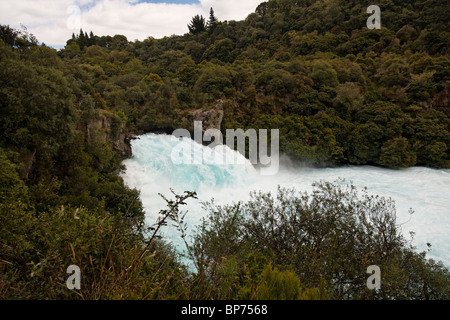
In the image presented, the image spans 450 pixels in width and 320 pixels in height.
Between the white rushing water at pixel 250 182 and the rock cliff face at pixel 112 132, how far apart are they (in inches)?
39.2

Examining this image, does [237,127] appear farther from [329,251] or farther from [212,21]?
[212,21]

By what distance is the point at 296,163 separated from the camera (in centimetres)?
2400

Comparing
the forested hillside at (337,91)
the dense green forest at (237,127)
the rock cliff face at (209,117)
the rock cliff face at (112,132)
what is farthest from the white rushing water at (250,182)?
the rock cliff face at (209,117)

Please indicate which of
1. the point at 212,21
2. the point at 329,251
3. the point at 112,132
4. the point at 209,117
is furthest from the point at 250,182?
the point at 212,21

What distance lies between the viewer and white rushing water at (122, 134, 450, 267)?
1498 cm

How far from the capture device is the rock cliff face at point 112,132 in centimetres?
1593

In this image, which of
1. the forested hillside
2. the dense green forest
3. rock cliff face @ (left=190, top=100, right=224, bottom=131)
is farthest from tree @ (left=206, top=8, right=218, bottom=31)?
rock cliff face @ (left=190, top=100, right=224, bottom=131)

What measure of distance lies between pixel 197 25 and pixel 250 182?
44.4 meters

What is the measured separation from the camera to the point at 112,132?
18219mm

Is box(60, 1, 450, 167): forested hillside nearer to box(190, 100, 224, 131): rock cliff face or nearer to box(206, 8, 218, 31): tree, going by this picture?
box(190, 100, 224, 131): rock cliff face

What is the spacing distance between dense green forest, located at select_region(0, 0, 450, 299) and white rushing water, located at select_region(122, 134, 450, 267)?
129cm

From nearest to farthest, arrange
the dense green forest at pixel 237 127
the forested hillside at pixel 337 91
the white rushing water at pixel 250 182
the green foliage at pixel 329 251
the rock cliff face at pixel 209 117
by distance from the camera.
Answer: 1. the dense green forest at pixel 237 127
2. the green foliage at pixel 329 251
3. the white rushing water at pixel 250 182
4. the forested hillside at pixel 337 91
5. the rock cliff face at pixel 209 117

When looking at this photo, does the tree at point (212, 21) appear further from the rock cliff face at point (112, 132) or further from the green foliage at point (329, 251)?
the green foliage at point (329, 251)
